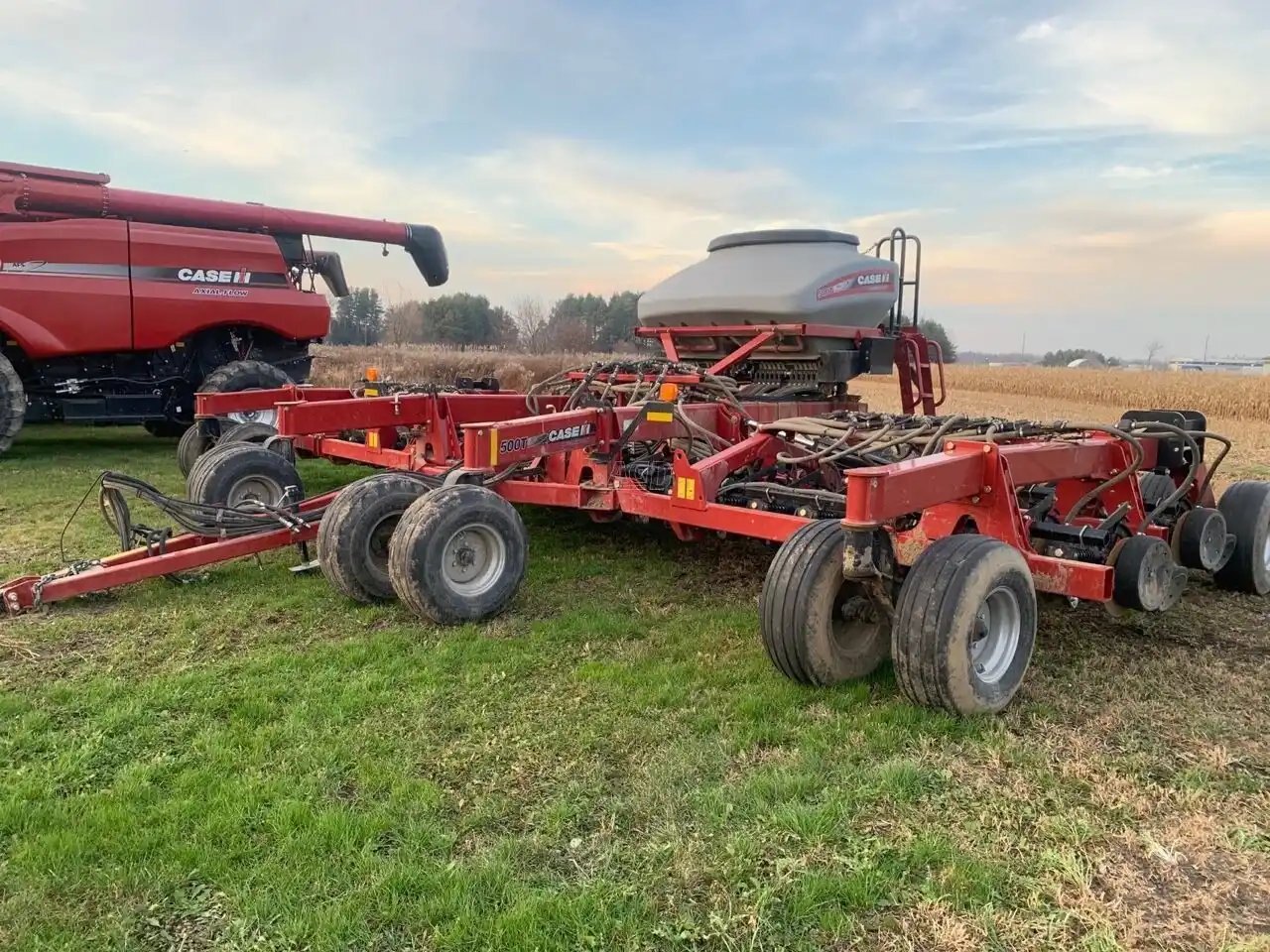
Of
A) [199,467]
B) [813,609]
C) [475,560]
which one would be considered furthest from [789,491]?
[199,467]

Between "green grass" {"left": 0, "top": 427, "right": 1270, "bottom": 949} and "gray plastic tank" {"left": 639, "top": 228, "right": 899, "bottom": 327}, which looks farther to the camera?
"gray plastic tank" {"left": 639, "top": 228, "right": 899, "bottom": 327}

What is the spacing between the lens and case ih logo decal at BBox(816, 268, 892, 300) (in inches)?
278

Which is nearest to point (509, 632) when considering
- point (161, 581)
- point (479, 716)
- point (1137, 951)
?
point (479, 716)

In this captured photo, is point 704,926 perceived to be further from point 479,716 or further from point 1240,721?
point 1240,721

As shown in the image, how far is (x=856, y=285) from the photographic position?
7324mm

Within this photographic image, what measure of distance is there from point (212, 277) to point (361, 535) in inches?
278

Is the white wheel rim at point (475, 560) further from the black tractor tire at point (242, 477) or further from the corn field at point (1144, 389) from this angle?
the corn field at point (1144, 389)

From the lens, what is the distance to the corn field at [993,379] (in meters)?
17.7

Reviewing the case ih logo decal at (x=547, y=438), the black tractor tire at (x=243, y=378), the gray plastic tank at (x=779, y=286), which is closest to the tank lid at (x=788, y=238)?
the gray plastic tank at (x=779, y=286)

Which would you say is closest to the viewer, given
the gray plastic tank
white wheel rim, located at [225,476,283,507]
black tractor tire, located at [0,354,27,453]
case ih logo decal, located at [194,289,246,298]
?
white wheel rim, located at [225,476,283,507]

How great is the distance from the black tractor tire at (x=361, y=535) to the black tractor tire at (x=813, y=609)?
7.02 feet

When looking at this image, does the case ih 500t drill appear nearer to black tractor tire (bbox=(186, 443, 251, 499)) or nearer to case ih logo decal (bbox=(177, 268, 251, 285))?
case ih logo decal (bbox=(177, 268, 251, 285))

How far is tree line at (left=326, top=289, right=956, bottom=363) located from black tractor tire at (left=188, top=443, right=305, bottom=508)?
17.2 metres

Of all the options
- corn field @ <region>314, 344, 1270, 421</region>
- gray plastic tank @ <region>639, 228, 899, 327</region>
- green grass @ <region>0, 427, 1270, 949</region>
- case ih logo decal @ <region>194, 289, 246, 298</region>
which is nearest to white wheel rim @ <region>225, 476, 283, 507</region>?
green grass @ <region>0, 427, 1270, 949</region>
